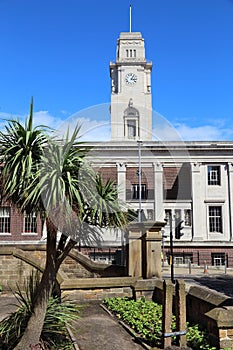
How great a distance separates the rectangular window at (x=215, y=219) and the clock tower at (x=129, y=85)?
45.2 ft

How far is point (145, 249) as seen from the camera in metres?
13.3

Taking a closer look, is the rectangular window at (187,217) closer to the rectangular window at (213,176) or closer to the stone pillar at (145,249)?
the rectangular window at (213,176)

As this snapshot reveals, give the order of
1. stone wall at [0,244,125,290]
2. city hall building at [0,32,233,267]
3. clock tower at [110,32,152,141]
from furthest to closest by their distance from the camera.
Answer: clock tower at [110,32,152,141]
city hall building at [0,32,233,267]
stone wall at [0,244,125,290]

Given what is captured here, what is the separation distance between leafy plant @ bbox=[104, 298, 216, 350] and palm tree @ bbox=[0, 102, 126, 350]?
2.51 meters

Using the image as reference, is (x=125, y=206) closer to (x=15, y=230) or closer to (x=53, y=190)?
(x=53, y=190)

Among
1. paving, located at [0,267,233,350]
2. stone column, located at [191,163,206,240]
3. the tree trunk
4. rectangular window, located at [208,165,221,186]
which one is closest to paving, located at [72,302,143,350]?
paving, located at [0,267,233,350]

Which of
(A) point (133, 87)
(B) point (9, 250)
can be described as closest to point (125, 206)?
(B) point (9, 250)

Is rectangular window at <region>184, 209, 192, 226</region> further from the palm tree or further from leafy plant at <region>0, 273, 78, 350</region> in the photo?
the palm tree

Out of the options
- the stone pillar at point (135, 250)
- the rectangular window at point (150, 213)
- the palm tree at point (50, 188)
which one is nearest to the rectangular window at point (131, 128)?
the rectangular window at point (150, 213)

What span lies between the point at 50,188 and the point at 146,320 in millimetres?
4733

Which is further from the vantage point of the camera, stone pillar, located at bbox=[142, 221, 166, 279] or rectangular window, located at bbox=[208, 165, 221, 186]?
rectangular window, located at bbox=[208, 165, 221, 186]

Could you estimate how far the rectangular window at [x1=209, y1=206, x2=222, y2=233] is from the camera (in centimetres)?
4238

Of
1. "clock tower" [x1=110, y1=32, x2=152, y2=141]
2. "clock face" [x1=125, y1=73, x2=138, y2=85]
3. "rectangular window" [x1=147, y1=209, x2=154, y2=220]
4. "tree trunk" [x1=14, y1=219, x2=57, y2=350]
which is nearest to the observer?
"tree trunk" [x1=14, y1=219, x2=57, y2=350]

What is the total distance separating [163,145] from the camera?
41906 millimetres
